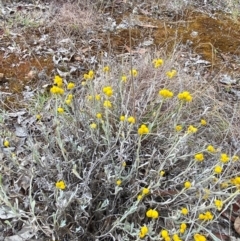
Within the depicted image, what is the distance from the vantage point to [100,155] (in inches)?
58.4

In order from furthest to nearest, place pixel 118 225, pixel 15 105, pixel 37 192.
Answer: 1. pixel 15 105
2. pixel 37 192
3. pixel 118 225

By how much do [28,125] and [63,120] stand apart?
391 millimetres

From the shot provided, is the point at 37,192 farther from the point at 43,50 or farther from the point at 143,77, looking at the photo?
the point at 43,50

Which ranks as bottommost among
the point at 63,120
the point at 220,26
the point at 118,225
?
the point at 220,26

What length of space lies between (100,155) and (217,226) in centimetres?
55

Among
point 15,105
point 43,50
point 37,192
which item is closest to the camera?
point 37,192

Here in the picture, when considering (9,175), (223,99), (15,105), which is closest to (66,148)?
(9,175)

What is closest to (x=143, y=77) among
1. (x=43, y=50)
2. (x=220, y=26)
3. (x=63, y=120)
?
(x=63, y=120)

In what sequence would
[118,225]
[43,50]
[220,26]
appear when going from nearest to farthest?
[118,225] → [43,50] → [220,26]

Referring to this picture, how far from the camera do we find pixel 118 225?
4.33 ft

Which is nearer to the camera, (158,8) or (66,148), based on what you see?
(66,148)

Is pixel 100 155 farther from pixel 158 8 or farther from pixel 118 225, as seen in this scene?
pixel 158 8

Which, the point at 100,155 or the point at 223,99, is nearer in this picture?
the point at 100,155

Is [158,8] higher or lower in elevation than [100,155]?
lower
